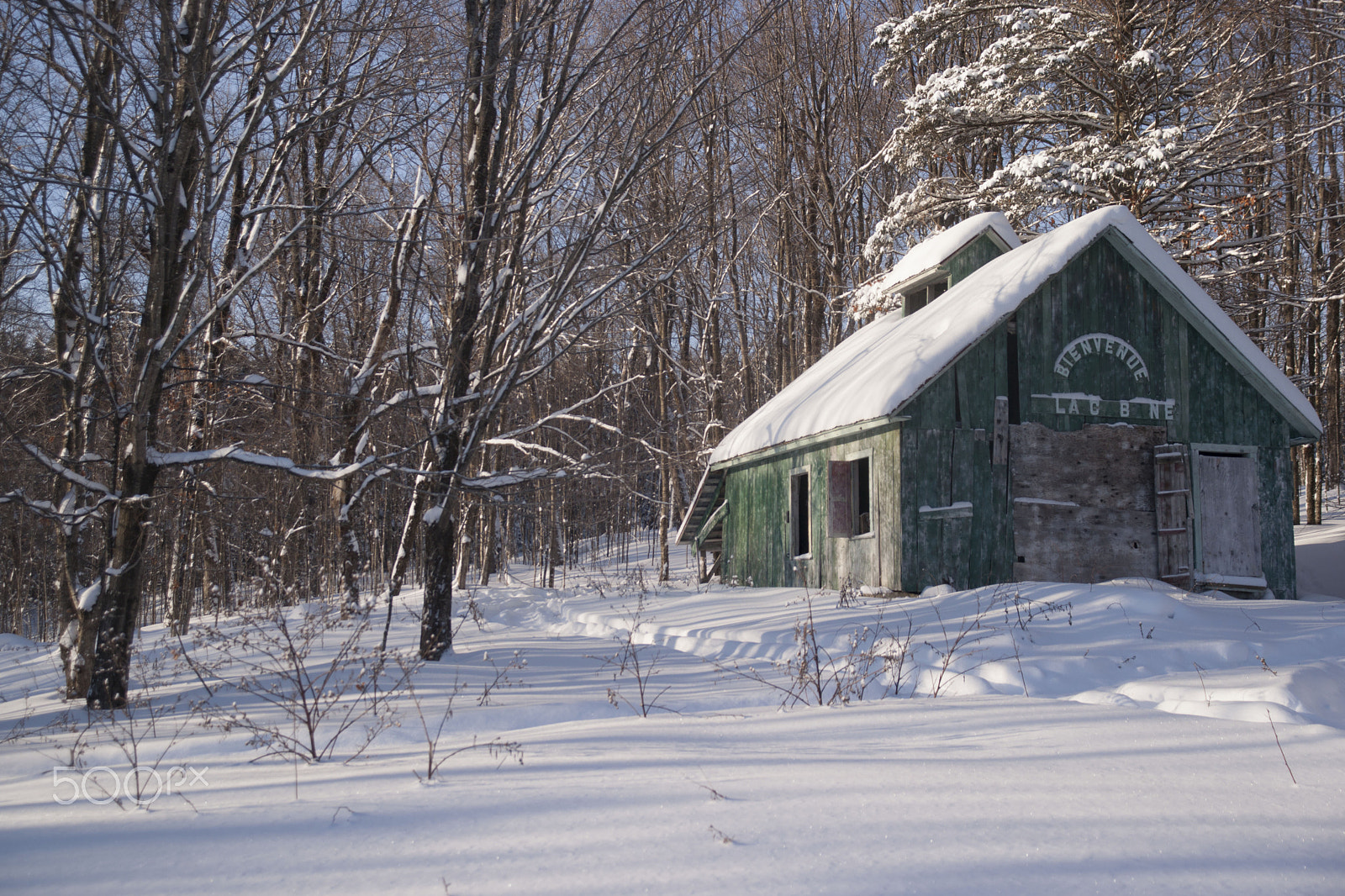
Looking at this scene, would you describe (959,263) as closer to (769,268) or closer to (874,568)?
(874,568)

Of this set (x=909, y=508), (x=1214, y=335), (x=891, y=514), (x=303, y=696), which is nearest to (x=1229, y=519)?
(x=1214, y=335)

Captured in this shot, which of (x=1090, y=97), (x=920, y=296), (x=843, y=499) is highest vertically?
(x=1090, y=97)

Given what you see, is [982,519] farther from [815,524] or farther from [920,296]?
[920,296]

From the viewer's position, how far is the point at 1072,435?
12406 millimetres

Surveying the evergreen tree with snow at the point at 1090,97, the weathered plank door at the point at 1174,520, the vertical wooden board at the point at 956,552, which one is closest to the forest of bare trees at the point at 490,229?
the evergreen tree with snow at the point at 1090,97

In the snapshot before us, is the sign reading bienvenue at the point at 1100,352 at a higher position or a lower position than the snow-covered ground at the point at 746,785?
higher

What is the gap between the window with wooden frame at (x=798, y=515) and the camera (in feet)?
49.4

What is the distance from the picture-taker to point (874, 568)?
486 inches

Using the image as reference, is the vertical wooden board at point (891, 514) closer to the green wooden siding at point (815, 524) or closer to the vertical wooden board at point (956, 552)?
the green wooden siding at point (815, 524)

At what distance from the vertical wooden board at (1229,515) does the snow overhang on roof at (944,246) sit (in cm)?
515

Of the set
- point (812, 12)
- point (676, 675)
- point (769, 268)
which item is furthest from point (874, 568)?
point (812, 12)

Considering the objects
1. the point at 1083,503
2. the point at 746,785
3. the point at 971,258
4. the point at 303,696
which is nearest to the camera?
the point at 746,785

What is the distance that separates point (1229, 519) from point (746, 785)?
12.5 meters

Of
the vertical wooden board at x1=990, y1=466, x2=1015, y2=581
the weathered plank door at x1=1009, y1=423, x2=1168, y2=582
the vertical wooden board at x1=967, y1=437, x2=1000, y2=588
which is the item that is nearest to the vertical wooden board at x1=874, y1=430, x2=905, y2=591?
the vertical wooden board at x1=967, y1=437, x2=1000, y2=588
